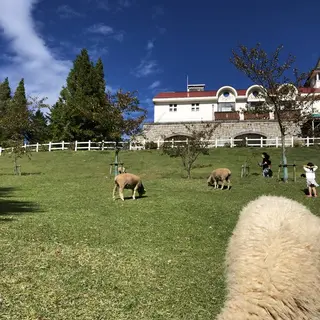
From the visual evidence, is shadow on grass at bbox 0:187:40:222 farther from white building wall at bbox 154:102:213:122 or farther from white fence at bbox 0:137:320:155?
white building wall at bbox 154:102:213:122

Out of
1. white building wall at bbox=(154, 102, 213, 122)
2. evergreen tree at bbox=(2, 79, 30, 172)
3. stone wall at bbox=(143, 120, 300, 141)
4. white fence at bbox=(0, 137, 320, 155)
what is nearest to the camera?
evergreen tree at bbox=(2, 79, 30, 172)

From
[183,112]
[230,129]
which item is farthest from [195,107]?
[230,129]

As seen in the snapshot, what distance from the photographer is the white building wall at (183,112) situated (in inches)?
1687

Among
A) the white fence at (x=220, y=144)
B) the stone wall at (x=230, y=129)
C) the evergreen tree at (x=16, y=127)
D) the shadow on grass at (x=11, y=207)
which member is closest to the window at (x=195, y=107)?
the stone wall at (x=230, y=129)

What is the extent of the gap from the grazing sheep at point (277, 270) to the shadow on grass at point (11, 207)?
22.0 ft

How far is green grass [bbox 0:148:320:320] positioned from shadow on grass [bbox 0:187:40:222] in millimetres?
27

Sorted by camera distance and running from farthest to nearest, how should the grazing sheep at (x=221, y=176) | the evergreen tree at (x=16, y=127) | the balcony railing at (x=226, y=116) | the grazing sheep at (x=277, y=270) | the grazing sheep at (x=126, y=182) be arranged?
the balcony railing at (x=226, y=116), the evergreen tree at (x=16, y=127), the grazing sheep at (x=221, y=176), the grazing sheep at (x=126, y=182), the grazing sheep at (x=277, y=270)

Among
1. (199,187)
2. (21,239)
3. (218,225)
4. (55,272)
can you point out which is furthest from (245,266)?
(199,187)

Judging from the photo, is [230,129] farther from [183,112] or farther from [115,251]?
[115,251]

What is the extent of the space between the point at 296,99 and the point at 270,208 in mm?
16354

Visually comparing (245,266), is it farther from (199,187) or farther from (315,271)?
(199,187)

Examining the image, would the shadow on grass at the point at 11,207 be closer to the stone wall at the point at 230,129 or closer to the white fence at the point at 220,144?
the white fence at the point at 220,144

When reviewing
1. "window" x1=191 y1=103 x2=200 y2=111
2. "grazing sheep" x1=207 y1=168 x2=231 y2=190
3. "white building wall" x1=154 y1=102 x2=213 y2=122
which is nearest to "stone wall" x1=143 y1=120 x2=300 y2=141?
"white building wall" x1=154 y1=102 x2=213 y2=122

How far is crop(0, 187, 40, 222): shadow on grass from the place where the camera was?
27.8 ft
